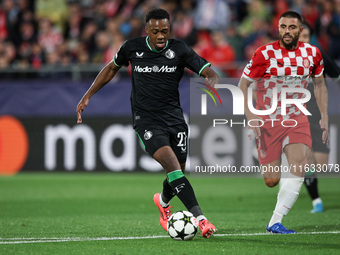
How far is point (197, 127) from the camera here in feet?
49.2

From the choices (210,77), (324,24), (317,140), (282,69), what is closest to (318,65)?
(282,69)

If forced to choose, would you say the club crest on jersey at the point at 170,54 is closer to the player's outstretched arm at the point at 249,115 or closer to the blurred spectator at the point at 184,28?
the player's outstretched arm at the point at 249,115

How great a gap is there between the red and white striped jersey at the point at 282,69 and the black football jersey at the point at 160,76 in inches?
27.0

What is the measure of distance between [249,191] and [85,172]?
13.9ft

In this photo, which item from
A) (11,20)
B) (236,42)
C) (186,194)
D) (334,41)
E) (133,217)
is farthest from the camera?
(11,20)

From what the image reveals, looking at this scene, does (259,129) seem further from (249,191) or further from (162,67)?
(249,191)

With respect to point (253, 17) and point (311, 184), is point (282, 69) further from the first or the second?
point (253, 17)

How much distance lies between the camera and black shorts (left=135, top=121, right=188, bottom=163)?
24.9 feet

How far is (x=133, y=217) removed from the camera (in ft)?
31.3

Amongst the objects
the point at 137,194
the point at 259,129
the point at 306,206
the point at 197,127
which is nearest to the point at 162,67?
the point at 259,129

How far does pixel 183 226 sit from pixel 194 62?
1777 mm

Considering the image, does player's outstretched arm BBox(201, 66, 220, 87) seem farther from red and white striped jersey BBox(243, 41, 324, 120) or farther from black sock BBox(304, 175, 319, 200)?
black sock BBox(304, 175, 319, 200)

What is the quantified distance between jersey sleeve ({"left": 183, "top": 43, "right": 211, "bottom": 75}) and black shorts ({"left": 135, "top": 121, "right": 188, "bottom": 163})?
641 mm

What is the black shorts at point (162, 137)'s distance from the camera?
758cm
